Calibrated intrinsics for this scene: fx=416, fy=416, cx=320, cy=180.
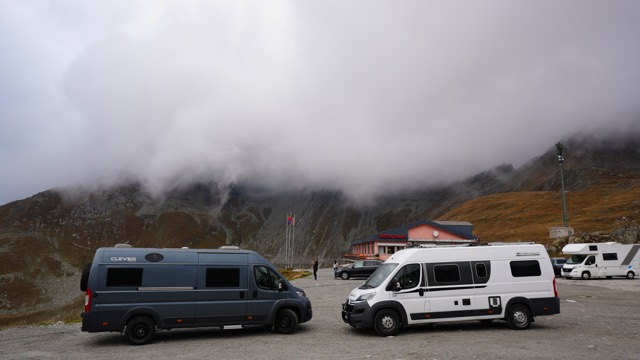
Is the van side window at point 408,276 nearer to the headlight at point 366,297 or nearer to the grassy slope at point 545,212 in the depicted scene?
the headlight at point 366,297

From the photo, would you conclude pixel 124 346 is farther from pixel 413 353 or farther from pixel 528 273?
pixel 528 273

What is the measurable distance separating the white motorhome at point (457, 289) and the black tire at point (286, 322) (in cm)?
184

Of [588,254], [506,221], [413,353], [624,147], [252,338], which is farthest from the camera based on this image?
[624,147]

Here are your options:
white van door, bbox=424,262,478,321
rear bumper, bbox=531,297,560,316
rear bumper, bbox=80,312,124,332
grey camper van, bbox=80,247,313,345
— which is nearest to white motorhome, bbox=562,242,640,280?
rear bumper, bbox=531,297,560,316

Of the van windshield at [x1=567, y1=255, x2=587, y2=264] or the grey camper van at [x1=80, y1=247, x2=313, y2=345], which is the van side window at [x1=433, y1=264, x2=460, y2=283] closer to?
the grey camper van at [x1=80, y1=247, x2=313, y2=345]

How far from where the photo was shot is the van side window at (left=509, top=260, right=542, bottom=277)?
14656mm

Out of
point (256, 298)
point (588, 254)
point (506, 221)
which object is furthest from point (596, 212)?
point (256, 298)

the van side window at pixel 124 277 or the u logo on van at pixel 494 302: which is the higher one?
the van side window at pixel 124 277

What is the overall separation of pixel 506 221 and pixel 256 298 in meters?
115

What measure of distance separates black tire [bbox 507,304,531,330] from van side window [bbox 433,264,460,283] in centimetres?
221

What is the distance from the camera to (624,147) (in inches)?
7510

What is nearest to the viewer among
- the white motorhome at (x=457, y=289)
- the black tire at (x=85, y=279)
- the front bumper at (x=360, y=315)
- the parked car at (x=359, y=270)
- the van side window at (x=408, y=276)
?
the black tire at (x=85, y=279)

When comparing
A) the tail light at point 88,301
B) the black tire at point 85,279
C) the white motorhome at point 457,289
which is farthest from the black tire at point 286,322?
the black tire at point 85,279

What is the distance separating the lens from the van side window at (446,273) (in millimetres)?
14197
